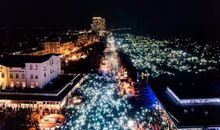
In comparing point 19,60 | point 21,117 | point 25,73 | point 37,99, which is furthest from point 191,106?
point 19,60

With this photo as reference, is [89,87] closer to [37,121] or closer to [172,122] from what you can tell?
[37,121]

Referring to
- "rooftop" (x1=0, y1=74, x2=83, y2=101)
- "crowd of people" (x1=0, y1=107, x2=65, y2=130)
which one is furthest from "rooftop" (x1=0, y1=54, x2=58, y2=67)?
"crowd of people" (x1=0, y1=107, x2=65, y2=130)

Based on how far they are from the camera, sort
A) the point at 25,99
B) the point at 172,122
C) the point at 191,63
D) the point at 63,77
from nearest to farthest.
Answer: the point at 172,122 → the point at 25,99 → the point at 63,77 → the point at 191,63

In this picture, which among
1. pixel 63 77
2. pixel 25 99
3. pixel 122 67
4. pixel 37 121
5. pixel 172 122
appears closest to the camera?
pixel 172 122

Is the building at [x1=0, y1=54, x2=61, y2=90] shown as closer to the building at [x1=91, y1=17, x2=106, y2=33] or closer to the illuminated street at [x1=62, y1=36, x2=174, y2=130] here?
the illuminated street at [x1=62, y1=36, x2=174, y2=130]

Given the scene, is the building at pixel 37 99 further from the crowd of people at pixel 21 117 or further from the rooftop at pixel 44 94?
the crowd of people at pixel 21 117

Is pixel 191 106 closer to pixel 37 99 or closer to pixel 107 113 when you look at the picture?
pixel 107 113

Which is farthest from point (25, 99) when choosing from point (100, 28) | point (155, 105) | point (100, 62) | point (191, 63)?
point (100, 28)

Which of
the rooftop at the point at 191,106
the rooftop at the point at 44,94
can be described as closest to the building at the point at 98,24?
the rooftop at the point at 191,106
